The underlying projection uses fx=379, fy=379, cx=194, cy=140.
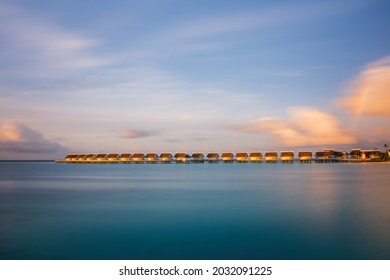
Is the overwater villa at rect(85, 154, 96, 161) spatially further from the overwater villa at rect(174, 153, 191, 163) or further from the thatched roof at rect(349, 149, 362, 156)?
the thatched roof at rect(349, 149, 362, 156)

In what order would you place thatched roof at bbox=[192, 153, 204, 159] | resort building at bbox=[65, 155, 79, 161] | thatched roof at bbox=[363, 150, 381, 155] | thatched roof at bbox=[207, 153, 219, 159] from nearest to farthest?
thatched roof at bbox=[363, 150, 381, 155] < thatched roof at bbox=[207, 153, 219, 159] < thatched roof at bbox=[192, 153, 204, 159] < resort building at bbox=[65, 155, 79, 161]

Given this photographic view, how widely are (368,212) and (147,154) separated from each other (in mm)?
82139

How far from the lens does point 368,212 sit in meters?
14.0

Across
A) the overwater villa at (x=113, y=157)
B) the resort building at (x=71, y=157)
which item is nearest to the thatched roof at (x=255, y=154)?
the overwater villa at (x=113, y=157)

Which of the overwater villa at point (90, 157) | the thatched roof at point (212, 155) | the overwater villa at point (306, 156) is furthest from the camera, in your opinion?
the overwater villa at point (90, 157)

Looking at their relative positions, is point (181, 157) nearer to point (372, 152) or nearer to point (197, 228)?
point (372, 152)

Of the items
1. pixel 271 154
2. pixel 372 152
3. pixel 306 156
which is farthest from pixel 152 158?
pixel 372 152

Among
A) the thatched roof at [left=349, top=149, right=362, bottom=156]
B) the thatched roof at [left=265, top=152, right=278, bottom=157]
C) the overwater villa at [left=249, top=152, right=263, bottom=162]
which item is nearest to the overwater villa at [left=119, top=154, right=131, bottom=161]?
the overwater villa at [left=249, top=152, right=263, bottom=162]

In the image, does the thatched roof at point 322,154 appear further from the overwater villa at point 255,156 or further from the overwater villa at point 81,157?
the overwater villa at point 81,157

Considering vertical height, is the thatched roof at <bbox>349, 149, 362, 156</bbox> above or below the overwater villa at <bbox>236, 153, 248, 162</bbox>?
above

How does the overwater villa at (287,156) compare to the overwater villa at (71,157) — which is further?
the overwater villa at (71,157)
